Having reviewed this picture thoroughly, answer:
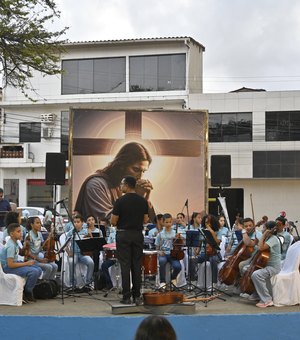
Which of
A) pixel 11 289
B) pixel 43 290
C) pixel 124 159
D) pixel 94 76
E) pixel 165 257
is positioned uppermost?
pixel 94 76

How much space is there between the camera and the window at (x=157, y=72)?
100ft

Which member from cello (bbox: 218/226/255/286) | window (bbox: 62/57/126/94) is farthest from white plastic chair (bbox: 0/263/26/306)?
window (bbox: 62/57/126/94)

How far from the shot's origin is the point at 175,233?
10.4m

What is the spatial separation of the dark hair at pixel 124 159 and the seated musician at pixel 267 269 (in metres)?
8.43

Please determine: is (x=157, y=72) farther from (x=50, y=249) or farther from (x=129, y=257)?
(x=129, y=257)

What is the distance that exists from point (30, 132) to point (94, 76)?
4799 millimetres

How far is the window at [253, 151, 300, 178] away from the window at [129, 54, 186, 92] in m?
5.52

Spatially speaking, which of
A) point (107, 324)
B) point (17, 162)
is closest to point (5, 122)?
point (17, 162)

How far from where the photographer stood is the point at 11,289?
8.44 metres

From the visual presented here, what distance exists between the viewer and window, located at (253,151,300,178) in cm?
2931

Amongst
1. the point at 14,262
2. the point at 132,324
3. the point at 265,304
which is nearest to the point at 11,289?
the point at 14,262

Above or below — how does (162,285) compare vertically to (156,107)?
below

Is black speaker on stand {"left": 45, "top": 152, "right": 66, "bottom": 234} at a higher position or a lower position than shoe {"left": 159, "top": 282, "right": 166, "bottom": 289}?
higher

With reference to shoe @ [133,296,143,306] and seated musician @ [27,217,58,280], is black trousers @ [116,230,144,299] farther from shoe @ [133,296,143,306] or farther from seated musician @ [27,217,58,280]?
seated musician @ [27,217,58,280]
